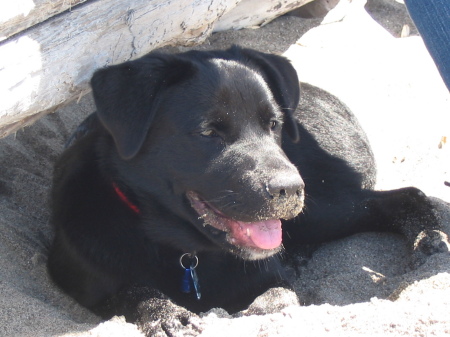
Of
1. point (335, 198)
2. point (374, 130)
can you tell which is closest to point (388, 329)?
point (335, 198)

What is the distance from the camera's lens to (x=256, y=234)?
9.30 feet

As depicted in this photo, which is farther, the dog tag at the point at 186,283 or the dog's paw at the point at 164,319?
the dog tag at the point at 186,283

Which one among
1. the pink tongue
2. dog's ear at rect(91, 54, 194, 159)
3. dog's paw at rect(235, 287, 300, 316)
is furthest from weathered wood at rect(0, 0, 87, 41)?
dog's paw at rect(235, 287, 300, 316)

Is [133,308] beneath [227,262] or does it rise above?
above

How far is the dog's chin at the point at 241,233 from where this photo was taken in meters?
2.82

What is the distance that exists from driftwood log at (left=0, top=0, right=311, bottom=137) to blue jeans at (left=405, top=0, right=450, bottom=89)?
105 cm

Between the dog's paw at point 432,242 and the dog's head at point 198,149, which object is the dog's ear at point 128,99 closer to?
the dog's head at point 198,149

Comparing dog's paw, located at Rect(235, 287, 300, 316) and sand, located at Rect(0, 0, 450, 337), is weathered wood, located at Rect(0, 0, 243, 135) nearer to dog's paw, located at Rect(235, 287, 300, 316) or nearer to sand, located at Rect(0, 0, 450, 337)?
sand, located at Rect(0, 0, 450, 337)

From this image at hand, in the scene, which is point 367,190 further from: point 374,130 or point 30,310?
point 30,310

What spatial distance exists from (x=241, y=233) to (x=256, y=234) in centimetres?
6

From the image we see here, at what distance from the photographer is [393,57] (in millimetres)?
5367

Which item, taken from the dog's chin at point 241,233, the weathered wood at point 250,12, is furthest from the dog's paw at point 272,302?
the weathered wood at point 250,12

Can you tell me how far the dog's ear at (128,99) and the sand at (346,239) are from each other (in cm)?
→ 71

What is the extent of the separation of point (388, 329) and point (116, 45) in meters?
1.80
